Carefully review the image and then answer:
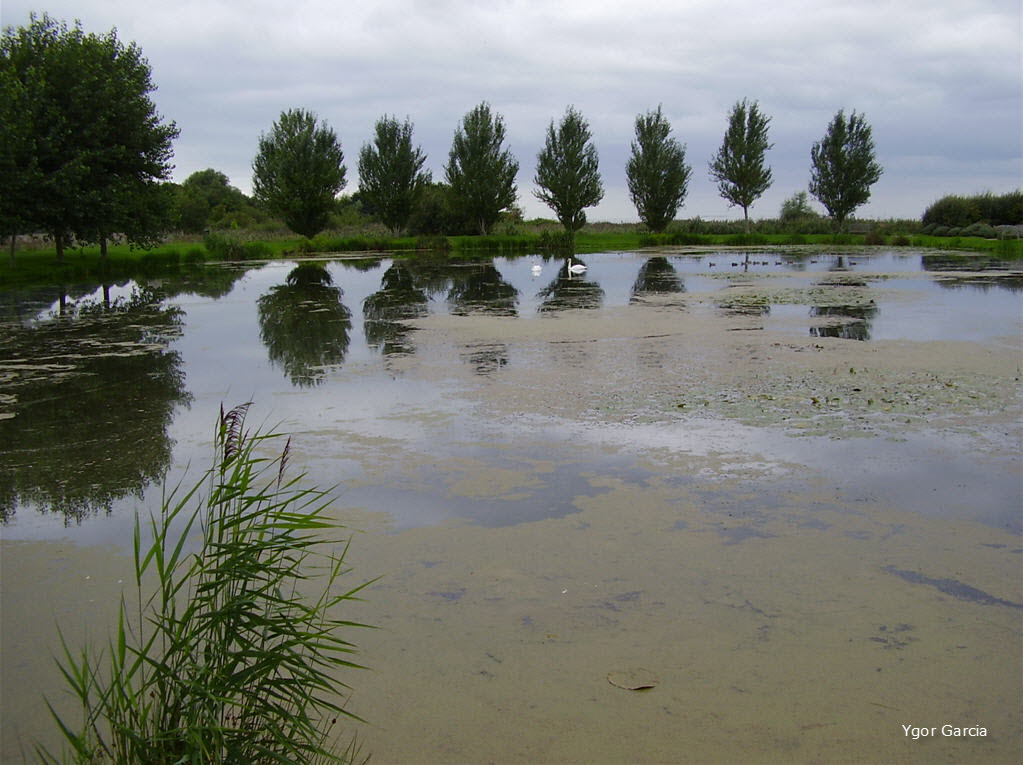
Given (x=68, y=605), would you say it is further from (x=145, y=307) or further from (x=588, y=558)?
(x=145, y=307)

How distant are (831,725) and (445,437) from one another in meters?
3.71

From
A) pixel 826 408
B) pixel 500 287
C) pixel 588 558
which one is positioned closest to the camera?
pixel 588 558

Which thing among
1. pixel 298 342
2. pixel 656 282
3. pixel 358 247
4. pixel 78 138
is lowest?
pixel 298 342

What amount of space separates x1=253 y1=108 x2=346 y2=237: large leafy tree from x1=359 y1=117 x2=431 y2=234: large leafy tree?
176cm

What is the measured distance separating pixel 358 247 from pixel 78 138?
15730 millimetres

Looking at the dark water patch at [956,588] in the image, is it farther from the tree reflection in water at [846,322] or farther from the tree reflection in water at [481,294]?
the tree reflection in water at [481,294]

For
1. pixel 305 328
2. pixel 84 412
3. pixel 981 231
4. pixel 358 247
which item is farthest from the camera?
pixel 358 247

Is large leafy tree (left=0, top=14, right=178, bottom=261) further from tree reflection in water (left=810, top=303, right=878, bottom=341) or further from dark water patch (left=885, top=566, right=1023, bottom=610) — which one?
dark water patch (left=885, top=566, right=1023, bottom=610)

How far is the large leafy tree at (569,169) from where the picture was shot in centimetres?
4419

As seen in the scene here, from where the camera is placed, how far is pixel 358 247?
3781 cm

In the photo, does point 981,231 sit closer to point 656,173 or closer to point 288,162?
point 656,173

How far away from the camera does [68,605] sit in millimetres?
3459

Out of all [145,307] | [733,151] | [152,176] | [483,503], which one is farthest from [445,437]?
[733,151]

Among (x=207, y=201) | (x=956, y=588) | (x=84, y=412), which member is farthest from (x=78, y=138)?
(x=207, y=201)
